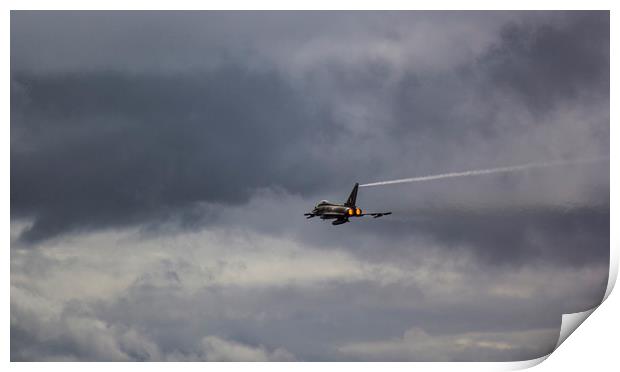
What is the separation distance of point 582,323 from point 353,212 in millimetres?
27298

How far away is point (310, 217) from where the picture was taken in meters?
127

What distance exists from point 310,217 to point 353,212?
4592 mm

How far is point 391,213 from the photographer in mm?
119625
